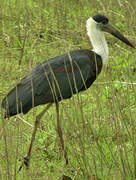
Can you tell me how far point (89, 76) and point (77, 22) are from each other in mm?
2624

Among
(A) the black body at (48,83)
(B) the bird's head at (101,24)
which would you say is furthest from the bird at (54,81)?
(B) the bird's head at (101,24)

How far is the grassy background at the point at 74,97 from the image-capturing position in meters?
3.72

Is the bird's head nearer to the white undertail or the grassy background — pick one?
the white undertail

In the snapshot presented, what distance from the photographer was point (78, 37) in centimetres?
645

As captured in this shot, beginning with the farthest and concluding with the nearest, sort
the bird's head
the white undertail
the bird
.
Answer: the bird's head, the white undertail, the bird

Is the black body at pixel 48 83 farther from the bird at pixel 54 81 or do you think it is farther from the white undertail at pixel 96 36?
the white undertail at pixel 96 36

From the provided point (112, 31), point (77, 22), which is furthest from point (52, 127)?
point (77, 22)

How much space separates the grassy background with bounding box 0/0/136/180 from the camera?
372cm

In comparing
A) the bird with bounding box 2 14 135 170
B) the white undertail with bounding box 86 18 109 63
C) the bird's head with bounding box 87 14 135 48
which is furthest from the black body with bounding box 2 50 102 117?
the bird's head with bounding box 87 14 135 48

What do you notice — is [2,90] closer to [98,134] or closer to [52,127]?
[52,127]

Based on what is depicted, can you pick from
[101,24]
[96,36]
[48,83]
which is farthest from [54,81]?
[101,24]

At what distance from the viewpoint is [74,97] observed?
4.33 metres

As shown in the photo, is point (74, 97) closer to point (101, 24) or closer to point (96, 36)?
point (96, 36)

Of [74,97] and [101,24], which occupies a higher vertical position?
[101,24]
